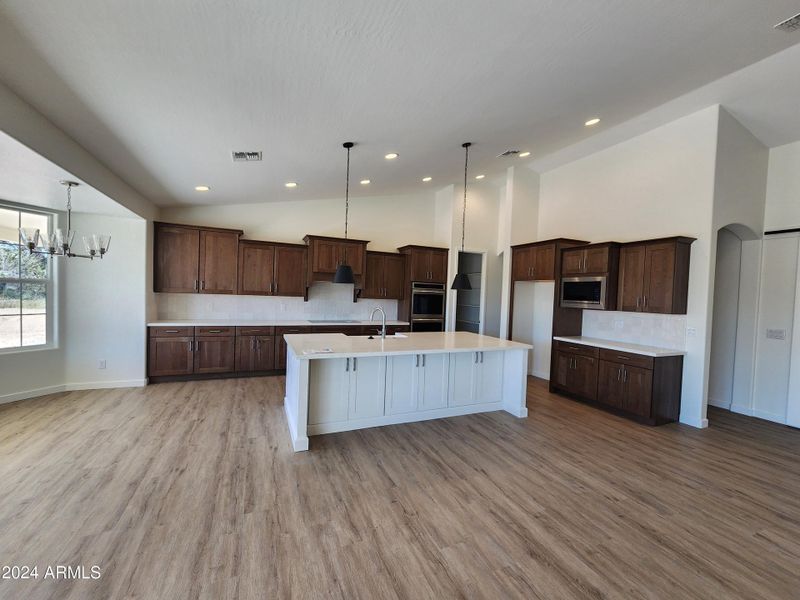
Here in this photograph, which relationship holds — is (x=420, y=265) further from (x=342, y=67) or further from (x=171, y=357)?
(x=342, y=67)

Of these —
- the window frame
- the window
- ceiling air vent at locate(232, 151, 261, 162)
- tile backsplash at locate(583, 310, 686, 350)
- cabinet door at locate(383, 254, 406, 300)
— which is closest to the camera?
ceiling air vent at locate(232, 151, 261, 162)

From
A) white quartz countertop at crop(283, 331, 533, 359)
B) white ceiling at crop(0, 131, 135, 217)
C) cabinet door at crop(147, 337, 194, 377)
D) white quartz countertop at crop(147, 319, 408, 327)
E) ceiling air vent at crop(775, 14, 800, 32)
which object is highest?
ceiling air vent at crop(775, 14, 800, 32)

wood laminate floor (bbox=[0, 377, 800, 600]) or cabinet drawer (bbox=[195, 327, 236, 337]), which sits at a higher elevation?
cabinet drawer (bbox=[195, 327, 236, 337])

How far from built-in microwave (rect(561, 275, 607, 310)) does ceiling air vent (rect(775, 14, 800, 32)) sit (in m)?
2.60

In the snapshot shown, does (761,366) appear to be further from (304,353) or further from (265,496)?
(265,496)

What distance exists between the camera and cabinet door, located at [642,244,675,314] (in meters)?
3.92

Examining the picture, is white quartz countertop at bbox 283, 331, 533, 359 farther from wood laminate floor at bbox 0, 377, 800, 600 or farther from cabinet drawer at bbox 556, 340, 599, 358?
cabinet drawer at bbox 556, 340, 599, 358

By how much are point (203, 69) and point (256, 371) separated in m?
4.48

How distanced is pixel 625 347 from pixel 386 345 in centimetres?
292

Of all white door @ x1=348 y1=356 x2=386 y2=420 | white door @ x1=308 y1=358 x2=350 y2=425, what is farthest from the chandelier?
white door @ x1=348 y1=356 x2=386 y2=420

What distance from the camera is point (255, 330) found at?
5.45 m

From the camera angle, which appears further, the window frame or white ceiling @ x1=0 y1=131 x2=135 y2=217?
the window frame

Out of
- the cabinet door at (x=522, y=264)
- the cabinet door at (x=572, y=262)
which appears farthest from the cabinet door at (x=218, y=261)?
the cabinet door at (x=572, y=262)

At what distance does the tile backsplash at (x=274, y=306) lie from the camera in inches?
219
